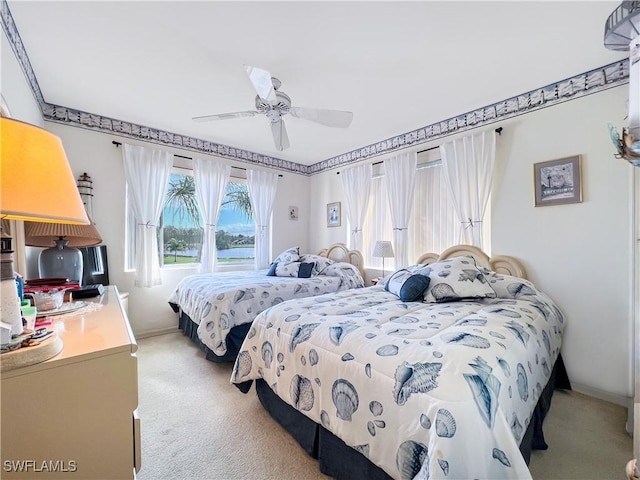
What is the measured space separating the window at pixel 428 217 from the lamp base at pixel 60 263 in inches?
130

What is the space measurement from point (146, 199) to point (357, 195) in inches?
114

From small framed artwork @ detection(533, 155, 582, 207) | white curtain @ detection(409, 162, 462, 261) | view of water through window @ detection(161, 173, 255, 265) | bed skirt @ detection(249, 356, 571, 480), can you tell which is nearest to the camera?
bed skirt @ detection(249, 356, 571, 480)

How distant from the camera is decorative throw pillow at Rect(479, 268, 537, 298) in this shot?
223 cm

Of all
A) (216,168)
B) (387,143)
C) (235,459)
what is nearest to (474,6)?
(387,143)

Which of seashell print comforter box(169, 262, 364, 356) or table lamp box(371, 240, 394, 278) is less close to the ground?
table lamp box(371, 240, 394, 278)

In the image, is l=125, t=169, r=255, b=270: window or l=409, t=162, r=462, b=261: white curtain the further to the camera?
l=125, t=169, r=255, b=270: window

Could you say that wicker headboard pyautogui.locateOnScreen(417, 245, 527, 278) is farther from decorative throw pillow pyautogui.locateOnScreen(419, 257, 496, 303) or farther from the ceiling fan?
the ceiling fan

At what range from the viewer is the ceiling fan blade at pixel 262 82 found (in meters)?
1.75

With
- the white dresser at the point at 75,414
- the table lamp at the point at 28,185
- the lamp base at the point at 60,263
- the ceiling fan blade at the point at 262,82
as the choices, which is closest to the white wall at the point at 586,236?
the ceiling fan blade at the point at 262,82

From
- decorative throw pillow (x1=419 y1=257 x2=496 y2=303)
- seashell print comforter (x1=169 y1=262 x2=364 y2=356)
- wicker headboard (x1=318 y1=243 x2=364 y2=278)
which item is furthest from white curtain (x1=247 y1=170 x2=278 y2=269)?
decorative throw pillow (x1=419 y1=257 x2=496 y2=303)

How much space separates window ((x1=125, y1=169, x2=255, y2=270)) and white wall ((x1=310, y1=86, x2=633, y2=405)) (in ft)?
11.8

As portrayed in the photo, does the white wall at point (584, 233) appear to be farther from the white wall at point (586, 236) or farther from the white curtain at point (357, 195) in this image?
the white curtain at point (357, 195)

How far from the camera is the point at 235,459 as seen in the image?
1.53m

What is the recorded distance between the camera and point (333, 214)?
4648 mm
